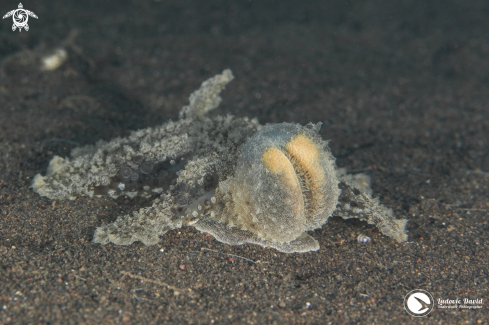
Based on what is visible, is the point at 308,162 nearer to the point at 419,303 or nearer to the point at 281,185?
the point at 281,185

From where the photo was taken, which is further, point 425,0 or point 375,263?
point 425,0

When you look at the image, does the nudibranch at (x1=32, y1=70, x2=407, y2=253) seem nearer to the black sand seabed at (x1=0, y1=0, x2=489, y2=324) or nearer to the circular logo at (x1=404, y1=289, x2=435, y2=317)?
the black sand seabed at (x1=0, y1=0, x2=489, y2=324)

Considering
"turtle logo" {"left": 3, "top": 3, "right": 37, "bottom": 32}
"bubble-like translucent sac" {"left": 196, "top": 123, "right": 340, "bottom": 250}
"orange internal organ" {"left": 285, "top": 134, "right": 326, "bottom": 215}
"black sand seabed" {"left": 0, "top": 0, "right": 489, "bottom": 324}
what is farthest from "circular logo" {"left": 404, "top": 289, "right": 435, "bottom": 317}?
"turtle logo" {"left": 3, "top": 3, "right": 37, "bottom": 32}

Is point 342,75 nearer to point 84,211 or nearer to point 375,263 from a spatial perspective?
point 375,263

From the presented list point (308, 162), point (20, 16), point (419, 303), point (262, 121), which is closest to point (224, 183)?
point (308, 162)

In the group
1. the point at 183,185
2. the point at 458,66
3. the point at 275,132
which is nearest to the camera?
the point at 275,132

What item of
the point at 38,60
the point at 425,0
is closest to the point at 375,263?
the point at 38,60
